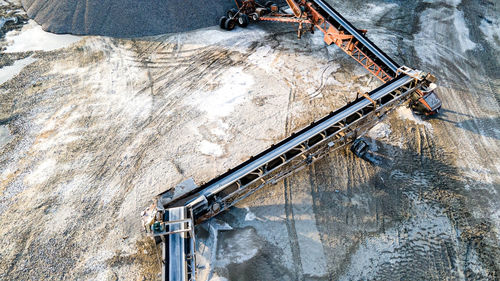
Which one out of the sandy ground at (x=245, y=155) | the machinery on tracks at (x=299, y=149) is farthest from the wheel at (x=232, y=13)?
the machinery on tracks at (x=299, y=149)


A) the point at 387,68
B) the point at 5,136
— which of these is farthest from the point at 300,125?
the point at 5,136

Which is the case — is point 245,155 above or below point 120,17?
below

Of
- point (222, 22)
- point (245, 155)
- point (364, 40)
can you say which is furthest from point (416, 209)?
point (222, 22)

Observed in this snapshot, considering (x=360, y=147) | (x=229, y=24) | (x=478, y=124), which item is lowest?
(x=478, y=124)

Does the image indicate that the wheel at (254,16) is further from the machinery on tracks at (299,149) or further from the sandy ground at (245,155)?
the machinery on tracks at (299,149)

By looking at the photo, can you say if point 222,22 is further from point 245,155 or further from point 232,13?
point 245,155

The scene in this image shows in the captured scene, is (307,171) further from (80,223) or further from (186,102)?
(80,223)

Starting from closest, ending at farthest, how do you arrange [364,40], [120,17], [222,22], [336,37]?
[364,40], [336,37], [120,17], [222,22]
